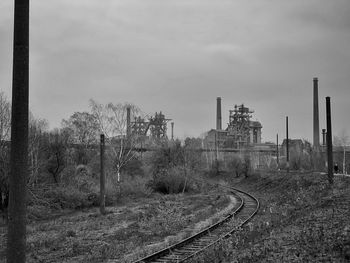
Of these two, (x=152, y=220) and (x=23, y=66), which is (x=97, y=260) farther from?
(x=152, y=220)

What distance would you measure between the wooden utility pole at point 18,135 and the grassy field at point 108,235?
6158 millimetres

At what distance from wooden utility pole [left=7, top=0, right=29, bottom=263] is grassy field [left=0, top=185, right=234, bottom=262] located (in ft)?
20.2

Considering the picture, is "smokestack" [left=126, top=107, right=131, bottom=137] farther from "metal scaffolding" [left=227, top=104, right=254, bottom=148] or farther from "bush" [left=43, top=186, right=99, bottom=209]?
"metal scaffolding" [left=227, top=104, right=254, bottom=148]

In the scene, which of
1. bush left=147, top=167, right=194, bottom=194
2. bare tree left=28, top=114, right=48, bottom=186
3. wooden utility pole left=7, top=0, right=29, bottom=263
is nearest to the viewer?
→ wooden utility pole left=7, top=0, right=29, bottom=263

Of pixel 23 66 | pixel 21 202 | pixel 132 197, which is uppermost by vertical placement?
pixel 23 66

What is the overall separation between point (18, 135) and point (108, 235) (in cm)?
1140

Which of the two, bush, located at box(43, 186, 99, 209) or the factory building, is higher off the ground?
the factory building

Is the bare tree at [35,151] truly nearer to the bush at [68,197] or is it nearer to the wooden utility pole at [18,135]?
the bush at [68,197]

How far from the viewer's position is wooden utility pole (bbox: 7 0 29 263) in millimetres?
5664

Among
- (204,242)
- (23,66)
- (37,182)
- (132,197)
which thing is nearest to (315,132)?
(132,197)

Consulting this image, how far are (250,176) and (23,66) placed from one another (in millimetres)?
53011

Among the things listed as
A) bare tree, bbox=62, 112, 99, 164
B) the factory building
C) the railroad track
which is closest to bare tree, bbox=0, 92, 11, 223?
the railroad track

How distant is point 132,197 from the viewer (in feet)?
119

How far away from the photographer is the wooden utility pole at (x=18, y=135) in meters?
5.66
